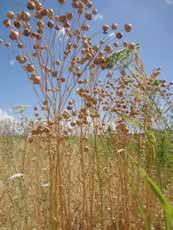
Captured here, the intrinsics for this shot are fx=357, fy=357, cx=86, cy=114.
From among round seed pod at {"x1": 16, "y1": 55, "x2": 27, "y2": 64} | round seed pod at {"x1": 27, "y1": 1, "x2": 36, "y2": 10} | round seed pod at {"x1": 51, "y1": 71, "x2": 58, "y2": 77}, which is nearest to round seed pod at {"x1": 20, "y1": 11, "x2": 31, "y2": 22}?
round seed pod at {"x1": 27, "y1": 1, "x2": 36, "y2": 10}

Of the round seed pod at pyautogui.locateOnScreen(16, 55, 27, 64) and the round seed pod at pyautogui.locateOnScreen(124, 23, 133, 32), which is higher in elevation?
the round seed pod at pyautogui.locateOnScreen(124, 23, 133, 32)

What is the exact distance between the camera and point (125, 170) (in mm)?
2031

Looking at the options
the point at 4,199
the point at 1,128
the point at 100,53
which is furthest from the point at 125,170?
the point at 1,128

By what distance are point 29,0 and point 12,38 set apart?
0.18 meters

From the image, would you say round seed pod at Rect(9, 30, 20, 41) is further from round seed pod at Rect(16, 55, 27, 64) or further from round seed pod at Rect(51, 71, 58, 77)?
round seed pod at Rect(51, 71, 58, 77)

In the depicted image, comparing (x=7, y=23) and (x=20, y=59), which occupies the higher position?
(x=7, y=23)

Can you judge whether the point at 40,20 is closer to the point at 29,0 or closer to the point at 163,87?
the point at 29,0

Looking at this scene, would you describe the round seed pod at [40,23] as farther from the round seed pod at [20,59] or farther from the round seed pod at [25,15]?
the round seed pod at [20,59]

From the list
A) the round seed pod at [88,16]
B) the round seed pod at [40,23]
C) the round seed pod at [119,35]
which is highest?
the round seed pod at [88,16]

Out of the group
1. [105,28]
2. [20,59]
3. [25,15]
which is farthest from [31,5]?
[105,28]

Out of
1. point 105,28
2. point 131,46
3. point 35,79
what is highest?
point 105,28

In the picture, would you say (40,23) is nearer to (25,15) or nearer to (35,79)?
(25,15)

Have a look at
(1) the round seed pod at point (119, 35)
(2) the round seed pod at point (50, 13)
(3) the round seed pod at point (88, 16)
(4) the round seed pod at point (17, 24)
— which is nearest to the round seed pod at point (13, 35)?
(4) the round seed pod at point (17, 24)

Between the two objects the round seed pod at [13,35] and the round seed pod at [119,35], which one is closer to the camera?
the round seed pod at [13,35]
